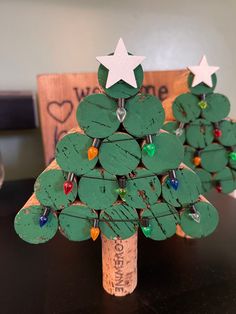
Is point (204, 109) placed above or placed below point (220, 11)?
below

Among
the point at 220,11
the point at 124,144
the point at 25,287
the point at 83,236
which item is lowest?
the point at 25,287

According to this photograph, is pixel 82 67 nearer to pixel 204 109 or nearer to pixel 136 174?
pixel 204 109

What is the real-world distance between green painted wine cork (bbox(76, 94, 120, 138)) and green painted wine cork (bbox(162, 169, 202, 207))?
115 millimetres

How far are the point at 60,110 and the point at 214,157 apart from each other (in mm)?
446

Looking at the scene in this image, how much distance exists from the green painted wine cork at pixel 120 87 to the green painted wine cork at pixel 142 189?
0.10 m

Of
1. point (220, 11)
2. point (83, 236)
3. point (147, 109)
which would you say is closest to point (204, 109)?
point (147, 109)

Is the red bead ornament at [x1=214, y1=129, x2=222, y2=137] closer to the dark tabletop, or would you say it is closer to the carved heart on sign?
the dark tabletop

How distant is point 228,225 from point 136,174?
37 cm

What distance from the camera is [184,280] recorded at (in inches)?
19.1

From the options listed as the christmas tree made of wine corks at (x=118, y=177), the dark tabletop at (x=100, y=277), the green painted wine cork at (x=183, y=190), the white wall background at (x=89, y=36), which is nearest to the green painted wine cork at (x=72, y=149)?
the christmas tree made of wine corks at (x=118, y=177)

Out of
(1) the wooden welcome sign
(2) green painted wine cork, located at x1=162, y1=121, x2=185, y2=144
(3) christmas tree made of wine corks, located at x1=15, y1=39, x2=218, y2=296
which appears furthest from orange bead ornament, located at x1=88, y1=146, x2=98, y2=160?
(1) the wooden welcome sign

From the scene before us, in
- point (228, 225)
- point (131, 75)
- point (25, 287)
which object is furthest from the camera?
point (228, 225)

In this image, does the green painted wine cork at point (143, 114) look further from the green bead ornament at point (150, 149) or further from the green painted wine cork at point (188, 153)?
the green painted wine cork at point (188, 153)

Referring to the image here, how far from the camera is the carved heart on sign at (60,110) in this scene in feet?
2.64
